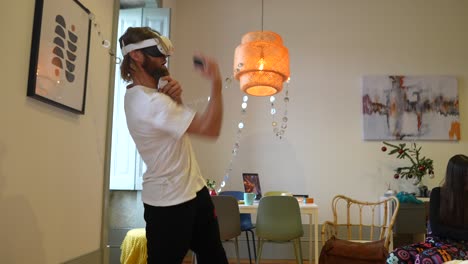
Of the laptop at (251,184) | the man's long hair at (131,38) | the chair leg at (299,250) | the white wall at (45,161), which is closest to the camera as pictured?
the man's long hair at (131,38)

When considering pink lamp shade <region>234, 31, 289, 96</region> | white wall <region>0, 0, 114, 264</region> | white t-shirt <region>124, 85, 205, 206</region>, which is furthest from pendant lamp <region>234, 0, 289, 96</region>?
white t-shirt <region>124, 85, 205, 206</region>

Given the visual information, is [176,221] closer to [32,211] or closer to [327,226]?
[32,211]

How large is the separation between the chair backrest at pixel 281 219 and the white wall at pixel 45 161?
1.43m

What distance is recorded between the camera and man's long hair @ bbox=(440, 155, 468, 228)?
2285 mm

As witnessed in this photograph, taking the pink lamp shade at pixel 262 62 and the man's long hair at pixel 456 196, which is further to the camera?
the pink lamp shade at pixel 262 62

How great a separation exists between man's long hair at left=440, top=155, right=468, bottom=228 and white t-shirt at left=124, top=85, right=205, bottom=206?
1.73m

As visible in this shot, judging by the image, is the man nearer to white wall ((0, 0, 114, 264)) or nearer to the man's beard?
the man's beard

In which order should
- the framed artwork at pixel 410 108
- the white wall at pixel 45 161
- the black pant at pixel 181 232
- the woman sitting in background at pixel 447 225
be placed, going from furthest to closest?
the framed artwork at pixel 410 108 → the woman sitting in background at pixel 447 225 → the white wall at pixel 45 161 → the black pant at pixel 181 232

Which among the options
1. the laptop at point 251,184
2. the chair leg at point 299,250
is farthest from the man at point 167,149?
the laptop at point 251,184

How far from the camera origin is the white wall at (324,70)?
4.59 meters

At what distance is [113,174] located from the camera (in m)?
3.65

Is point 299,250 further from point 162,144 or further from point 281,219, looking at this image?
point 162,144

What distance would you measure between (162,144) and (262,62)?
213 centimetres

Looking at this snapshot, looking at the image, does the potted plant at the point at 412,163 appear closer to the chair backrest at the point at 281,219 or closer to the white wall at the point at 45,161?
the chair backrest at the point at 281,219
